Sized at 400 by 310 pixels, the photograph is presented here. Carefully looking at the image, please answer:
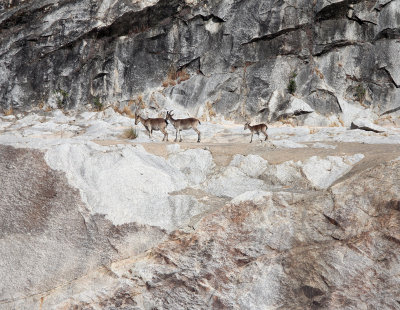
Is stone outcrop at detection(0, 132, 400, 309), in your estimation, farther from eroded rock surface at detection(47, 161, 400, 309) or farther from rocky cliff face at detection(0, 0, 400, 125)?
rocky cliff face at detection(0, 0, 400, 125)

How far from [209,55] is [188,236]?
19.4m

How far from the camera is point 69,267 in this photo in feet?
26.3

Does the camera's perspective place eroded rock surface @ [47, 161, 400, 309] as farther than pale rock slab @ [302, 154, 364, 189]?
No

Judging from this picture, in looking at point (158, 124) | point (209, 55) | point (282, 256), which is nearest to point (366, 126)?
point (158, 124)

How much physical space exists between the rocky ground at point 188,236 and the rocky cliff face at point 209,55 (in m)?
15.5

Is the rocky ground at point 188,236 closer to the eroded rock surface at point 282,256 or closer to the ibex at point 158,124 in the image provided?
the eroded rock surface at point 282,256

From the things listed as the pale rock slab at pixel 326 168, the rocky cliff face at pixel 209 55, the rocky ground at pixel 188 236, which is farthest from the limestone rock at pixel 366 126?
the rocky ground at pixel 188 236

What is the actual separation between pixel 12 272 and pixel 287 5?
22433mm

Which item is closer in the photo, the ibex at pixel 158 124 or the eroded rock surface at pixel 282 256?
the eroded rock surface at pixel 282 256

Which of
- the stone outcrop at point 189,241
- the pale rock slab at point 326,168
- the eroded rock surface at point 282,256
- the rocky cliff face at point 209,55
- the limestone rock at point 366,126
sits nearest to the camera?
the eroded rock surface at point 282,256

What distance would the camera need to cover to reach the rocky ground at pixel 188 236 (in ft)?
24.5

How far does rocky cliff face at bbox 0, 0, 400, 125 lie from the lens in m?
23.9

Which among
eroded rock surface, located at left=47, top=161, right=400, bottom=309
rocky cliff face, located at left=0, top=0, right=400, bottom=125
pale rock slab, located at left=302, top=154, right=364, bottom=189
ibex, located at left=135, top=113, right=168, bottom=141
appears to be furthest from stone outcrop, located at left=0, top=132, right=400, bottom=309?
rocky cliff face, located at left=0, top=0, right=400, bottom=125

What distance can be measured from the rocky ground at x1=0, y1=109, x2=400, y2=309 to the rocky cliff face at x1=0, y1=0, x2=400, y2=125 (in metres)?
15.5
